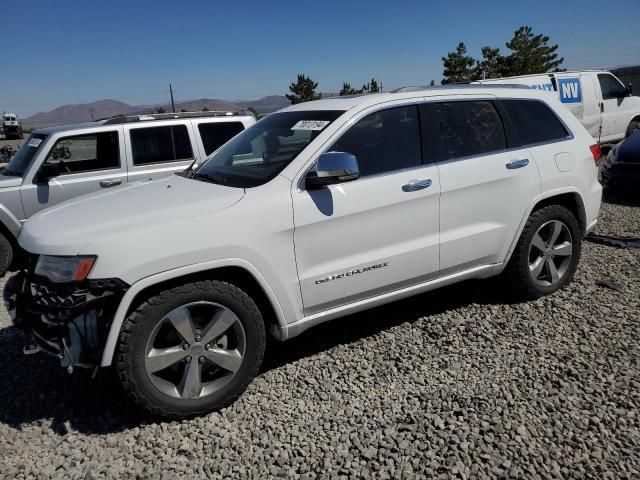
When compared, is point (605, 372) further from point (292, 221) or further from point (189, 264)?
point (189, 264)

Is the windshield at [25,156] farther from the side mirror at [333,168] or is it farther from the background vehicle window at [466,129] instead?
the background vehicle window at [466,129]

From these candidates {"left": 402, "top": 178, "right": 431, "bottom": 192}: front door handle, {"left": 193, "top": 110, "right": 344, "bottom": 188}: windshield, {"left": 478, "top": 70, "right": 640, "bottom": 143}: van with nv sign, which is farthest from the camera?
{"left": 478, "top": 70, "right": 640, "bottom": 143}: van with nv sign

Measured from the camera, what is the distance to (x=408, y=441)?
256 cm

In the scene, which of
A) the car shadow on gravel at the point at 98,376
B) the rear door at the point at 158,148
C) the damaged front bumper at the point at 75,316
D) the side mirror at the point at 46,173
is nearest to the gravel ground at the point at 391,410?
the car shadow on gravel at the point at 98,376

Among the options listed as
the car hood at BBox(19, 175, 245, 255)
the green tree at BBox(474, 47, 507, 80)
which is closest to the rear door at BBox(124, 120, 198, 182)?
the car hood at BBox(19, 175, 245, 255)

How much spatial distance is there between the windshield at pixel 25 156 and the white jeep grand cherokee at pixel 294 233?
132 inches

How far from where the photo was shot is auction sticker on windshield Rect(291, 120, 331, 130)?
3.19m

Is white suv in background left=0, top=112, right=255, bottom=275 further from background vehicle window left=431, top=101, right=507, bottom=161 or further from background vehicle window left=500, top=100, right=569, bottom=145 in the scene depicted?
background vehicle window left=500, top=100, right=569, bottom=145

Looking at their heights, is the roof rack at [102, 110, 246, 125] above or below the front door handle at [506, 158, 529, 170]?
above

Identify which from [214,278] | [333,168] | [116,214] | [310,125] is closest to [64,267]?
[116,214]

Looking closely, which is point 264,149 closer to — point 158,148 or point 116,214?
point 116,214

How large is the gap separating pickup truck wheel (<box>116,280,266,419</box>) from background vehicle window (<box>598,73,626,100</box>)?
1199cm

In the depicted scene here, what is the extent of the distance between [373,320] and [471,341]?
0.80 meters

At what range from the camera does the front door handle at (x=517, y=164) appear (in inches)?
145
